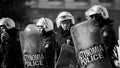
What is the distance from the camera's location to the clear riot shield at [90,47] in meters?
5.14

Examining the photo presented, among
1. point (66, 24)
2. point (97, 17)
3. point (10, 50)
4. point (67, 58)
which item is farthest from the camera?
point (10, 50)

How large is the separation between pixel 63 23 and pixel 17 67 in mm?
1378

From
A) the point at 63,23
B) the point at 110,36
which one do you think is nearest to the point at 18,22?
the point at 63,23

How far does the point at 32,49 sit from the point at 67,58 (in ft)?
2.67

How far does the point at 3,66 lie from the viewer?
684cm

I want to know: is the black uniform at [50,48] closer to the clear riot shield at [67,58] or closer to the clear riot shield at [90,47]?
the clear riot shield at [67,58]

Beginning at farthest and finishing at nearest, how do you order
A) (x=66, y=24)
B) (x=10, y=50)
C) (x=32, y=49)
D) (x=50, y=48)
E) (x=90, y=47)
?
1. (x=10, y=50)
2. (x=32, y=49)
3. (x=50, y=48)
4. (x=66, y=24)
5. (x=90, y=47)

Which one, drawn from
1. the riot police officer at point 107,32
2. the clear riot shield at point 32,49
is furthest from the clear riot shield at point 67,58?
the riot police officer at point 107,32

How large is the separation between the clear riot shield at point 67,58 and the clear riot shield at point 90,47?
47 centimetres

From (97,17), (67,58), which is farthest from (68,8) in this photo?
(97,17)

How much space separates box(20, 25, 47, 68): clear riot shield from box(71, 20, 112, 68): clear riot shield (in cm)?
114

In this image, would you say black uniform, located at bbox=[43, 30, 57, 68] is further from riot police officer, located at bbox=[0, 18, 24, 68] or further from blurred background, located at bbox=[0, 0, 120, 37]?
blurred background, located at bbox=[0, 0, 120, 37]

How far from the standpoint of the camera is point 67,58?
19.1 ft

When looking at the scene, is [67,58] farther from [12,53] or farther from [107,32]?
[12,53]
